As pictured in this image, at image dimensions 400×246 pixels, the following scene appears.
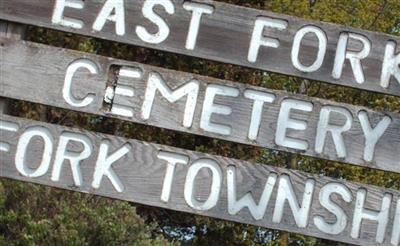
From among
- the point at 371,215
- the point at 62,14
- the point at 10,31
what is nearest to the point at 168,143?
the point at 10,31

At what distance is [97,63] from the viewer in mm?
5008

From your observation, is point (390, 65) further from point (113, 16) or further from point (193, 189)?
point (113, 16)

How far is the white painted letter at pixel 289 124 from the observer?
492 cm

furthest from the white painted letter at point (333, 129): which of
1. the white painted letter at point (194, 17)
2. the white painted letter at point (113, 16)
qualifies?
the white painted letter at point (113, 16)

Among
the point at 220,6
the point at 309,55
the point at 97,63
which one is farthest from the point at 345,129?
the point at 97,63

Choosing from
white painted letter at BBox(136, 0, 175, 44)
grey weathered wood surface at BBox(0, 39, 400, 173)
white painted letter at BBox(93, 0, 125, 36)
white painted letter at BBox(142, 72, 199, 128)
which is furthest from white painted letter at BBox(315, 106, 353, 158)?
white painted letter at BBox(93, 0, 125, 36)

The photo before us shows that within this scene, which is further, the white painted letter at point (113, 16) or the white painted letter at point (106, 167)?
the white painted letter at point (113, 16)

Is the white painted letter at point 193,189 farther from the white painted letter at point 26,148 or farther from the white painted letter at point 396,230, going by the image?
the white painted letter at point 396,230

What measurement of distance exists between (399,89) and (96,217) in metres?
5.88

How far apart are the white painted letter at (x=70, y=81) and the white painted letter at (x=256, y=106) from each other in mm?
775

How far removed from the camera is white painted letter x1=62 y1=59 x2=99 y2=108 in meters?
4.96

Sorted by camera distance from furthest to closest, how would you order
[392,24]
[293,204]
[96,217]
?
[392,24] < [96,217] < [293,204]

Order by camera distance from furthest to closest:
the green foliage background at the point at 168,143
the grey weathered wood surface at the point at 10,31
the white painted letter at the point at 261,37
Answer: the green foliage background at the point at 168,143 → the grey weathered wood surface at the point at 10,31 → the white painted letter at the point at 261,37

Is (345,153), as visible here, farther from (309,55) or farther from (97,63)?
(97,63)
